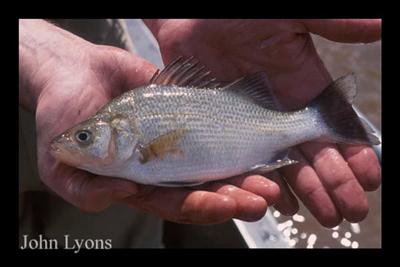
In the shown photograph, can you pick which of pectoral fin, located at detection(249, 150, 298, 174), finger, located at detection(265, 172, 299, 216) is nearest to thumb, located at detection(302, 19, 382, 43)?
pectoral fin, located at detection(249, 150, 298, 174)

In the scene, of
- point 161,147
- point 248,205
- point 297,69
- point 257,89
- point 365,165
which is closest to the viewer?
point 248,205

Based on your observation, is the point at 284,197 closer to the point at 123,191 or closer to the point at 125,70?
the point at 123,191

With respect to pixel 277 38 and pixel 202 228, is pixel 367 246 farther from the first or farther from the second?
pixel 277 38

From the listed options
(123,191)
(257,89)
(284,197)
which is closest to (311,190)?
(284,197)

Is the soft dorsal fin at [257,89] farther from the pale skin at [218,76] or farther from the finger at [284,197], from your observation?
the finger at [284,197]

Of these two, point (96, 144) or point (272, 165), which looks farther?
point (272, 165)

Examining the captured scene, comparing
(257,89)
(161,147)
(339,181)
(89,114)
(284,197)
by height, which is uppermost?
(257,89)

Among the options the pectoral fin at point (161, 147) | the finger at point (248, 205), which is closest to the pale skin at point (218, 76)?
the finger at point (248, 205)
